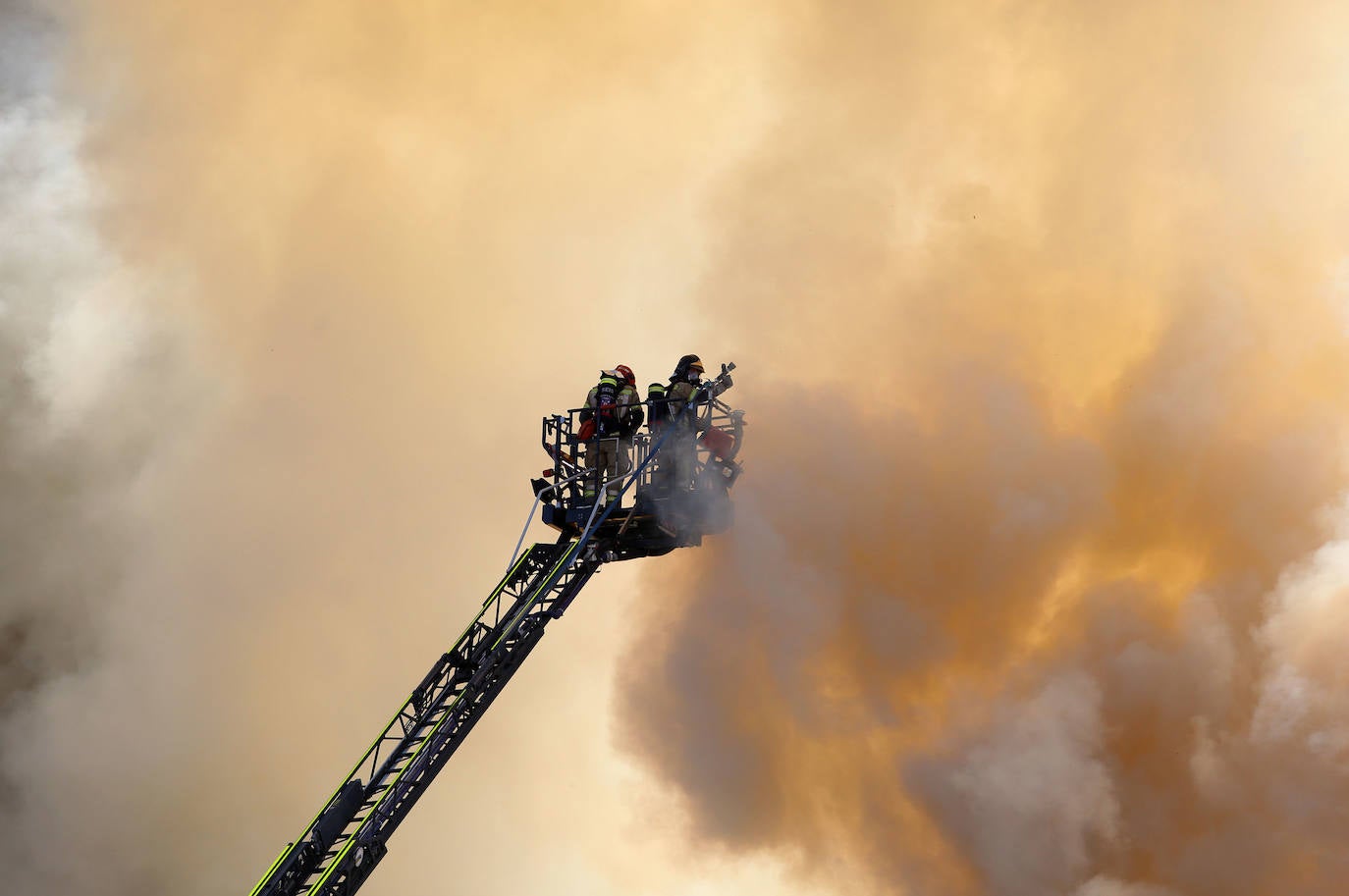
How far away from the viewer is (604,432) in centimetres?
2753

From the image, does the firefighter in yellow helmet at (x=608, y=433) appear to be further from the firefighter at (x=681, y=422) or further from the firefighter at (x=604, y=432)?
the firefighter at (x=681, y=422)

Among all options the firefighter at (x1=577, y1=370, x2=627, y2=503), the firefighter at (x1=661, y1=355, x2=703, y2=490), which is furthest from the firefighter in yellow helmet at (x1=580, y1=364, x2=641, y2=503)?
the firefighter at (x1=661, y1=355, x2=703, y2=490)

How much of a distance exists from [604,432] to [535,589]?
11.3 ft

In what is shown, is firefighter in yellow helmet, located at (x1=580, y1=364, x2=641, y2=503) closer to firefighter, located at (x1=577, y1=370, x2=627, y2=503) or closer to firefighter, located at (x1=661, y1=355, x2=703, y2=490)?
firefighter, located at (x1=577, y1=370, x2=627, y2=503)

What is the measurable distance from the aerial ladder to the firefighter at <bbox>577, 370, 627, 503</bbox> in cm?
20

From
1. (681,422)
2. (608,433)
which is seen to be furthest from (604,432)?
(681,422)

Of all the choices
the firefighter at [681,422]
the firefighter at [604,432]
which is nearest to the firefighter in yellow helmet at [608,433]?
the firefighter at [604,432]

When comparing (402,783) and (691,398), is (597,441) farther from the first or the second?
(402,783)

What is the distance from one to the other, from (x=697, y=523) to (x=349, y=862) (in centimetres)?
887

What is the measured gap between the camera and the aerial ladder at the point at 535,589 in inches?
948

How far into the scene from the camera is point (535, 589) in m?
26.3

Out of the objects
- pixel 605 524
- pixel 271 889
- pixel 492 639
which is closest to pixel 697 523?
pixel 605 524

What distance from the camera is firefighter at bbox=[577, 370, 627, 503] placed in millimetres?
27375

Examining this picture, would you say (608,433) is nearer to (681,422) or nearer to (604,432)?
(604,432)
